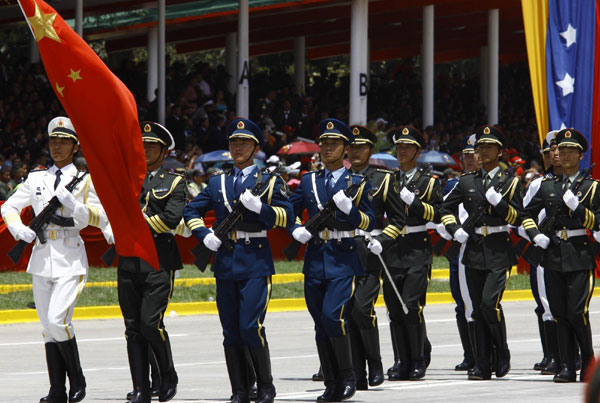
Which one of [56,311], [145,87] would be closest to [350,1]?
[145,87]

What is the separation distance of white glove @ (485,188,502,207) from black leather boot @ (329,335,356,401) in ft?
7.74

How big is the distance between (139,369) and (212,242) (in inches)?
44.7

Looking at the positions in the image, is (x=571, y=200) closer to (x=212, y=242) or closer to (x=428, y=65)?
(x=212, y=242)

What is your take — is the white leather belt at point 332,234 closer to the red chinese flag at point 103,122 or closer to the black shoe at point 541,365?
the red chinese flag at point 103,122

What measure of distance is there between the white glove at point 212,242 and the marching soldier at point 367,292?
→ 1739 mm

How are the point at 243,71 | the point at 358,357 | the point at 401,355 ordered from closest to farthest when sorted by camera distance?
the point at 358,357, the point at 401,355, the point at 243,71

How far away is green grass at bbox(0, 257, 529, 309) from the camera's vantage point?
1723 centimetres

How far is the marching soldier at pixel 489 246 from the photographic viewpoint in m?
11.5

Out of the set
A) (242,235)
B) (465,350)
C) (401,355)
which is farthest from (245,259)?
(465,350)

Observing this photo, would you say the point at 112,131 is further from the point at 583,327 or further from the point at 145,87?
the point at 145,87

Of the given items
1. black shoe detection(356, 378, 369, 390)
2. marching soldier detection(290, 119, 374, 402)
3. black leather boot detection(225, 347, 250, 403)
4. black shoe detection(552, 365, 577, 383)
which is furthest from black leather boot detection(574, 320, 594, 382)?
black leather boot detection(225, 347, 250, 403)

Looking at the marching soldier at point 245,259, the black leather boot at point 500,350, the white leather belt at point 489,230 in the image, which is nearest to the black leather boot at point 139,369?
the marching soldier at point 245,259

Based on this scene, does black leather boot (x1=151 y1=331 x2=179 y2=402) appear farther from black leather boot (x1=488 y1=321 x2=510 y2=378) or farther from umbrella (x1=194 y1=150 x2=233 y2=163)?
umbrella (x1=194 y1=150 x2=233 y2=163)

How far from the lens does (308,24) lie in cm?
3669
